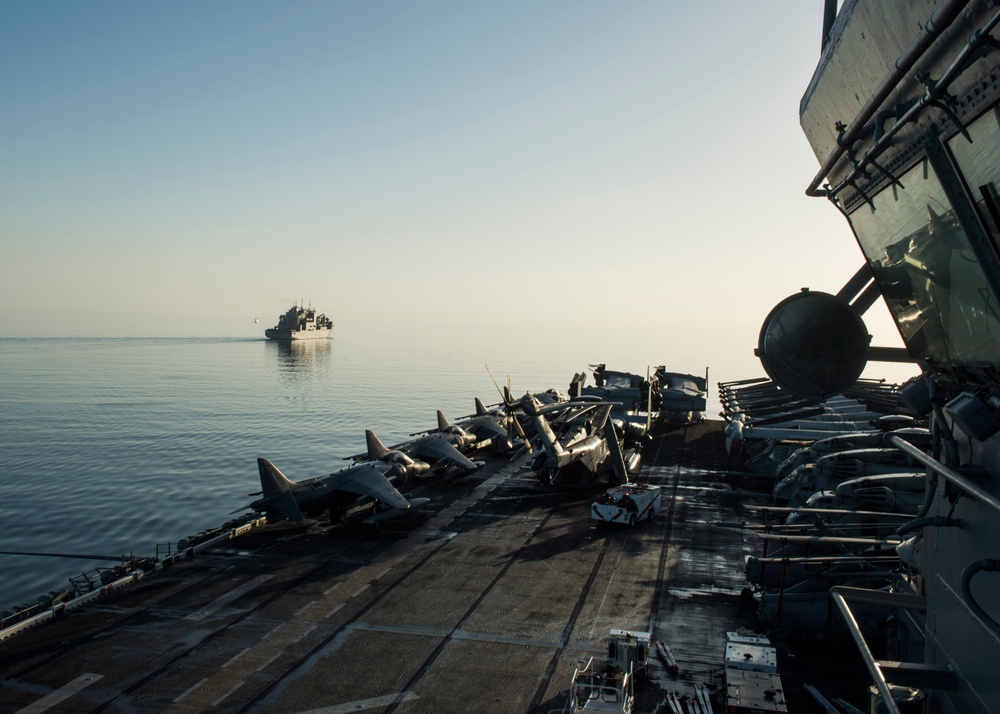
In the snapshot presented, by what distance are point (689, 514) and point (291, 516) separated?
2214 cm

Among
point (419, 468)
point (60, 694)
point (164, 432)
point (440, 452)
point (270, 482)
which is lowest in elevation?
point (60, 694)

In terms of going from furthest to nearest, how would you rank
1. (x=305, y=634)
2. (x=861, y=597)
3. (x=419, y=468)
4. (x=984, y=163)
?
(x=419, y=468)
(x=305, y=634)
(x=861, y=597)
(x=984, y=163)

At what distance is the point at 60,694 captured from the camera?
62.3 ft

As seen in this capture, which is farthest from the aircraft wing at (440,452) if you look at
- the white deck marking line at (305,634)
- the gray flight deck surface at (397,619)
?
the white deck marking line at (305,634)

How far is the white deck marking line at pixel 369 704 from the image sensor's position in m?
18.2

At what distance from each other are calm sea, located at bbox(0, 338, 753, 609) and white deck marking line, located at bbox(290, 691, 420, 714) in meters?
23.8

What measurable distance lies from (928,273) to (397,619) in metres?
20.6

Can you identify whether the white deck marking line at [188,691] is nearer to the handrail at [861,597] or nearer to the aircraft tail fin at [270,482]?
the aircraft tail fin at [270,482]

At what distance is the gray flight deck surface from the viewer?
19.2 m

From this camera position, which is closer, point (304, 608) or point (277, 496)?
point (304, 608)

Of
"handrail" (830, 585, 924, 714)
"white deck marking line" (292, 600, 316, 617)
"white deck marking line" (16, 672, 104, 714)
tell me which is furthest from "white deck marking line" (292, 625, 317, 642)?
"handrail" (830, 585, 924, 714)

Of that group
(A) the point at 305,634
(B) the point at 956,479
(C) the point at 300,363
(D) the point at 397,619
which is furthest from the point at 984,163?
(C) the point at 300,363

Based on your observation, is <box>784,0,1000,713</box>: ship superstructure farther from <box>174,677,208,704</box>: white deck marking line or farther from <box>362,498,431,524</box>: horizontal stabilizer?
<box>362,498,431,524</box>: horizontal stabilizer

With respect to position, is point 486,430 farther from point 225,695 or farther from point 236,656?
point 225,695
